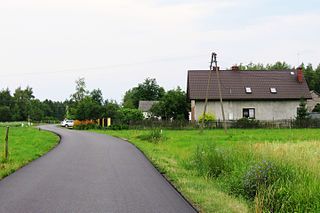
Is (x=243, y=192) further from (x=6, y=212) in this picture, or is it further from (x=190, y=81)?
(x=190, y=81)

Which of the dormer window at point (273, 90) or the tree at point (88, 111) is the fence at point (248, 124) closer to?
the dormer window at point (273, 90)

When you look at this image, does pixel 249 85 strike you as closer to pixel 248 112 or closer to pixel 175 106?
pixel 248 112

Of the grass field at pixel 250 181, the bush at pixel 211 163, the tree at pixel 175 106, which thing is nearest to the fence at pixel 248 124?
the tree at pixel 175 106

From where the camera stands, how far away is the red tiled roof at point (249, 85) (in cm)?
5616

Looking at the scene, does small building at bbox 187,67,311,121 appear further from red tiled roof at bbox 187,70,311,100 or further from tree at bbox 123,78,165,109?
tree at bbox 123,78,165,109

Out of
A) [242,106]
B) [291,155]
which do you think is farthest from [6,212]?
[242,106]

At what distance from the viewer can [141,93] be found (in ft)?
403

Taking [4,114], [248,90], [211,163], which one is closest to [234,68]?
[248,90]

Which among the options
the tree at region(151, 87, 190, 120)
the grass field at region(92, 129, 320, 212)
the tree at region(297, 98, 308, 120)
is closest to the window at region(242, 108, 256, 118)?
the tree at region(297, 98, 308, 120)

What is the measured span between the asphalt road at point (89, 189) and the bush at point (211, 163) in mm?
1348

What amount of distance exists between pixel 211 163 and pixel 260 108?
44484 millimetres

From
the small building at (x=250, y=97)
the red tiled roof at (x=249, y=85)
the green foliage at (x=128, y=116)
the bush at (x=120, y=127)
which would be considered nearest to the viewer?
the bush at (x=120, y=127)

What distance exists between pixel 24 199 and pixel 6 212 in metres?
1.26

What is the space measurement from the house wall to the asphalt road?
1586 inches
